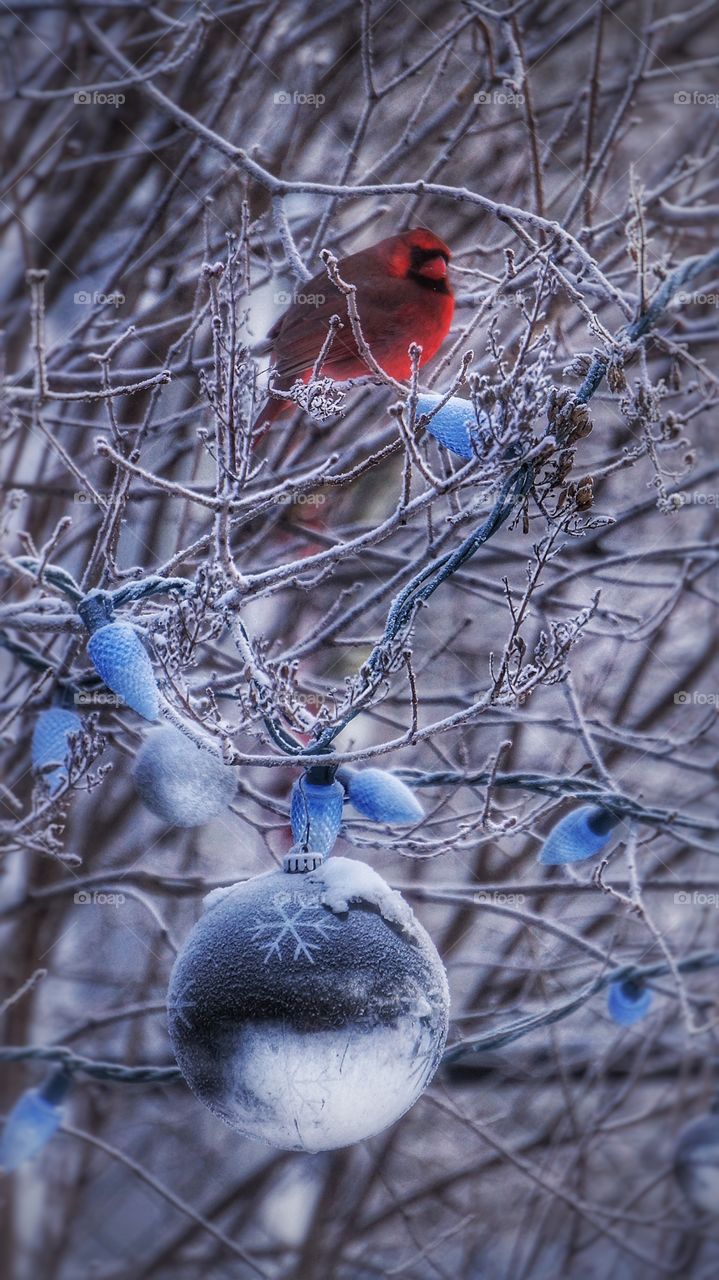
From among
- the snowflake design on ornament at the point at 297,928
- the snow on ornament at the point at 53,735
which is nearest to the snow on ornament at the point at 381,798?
the snowflake design on ornament at the point at 297,928

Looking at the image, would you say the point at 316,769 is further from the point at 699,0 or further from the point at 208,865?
the point at 699,0

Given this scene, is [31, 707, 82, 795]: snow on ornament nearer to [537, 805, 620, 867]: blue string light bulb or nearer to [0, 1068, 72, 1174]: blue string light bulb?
[0, 1068, 72, 1174]: blue string light bulb

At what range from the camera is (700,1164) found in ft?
7.86

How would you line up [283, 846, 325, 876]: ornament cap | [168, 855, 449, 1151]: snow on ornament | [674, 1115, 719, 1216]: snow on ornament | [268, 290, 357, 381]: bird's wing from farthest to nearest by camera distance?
1. [674, 1115, 719, 1216]: snow on ornament
2. [268, 290, 357, 381]: bird's wing
3. [283, 846, 325, 876]: ornament cap
4. [168, 855, 449, 1151]: snow on ornament

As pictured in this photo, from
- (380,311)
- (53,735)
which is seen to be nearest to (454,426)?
(380,311)

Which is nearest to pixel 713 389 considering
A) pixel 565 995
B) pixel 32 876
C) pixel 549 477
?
pixel 549 477

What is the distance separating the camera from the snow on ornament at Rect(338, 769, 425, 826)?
176 cm

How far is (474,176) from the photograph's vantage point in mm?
3264

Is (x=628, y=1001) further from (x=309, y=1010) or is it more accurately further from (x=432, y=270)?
(x=432, y=270)

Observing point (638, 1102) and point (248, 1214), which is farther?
point (638, 1102)

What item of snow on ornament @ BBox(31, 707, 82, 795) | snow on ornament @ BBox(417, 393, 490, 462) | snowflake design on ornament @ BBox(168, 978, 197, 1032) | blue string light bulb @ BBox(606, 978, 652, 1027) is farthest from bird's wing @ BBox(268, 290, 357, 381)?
blue string light bulb @ BBox(606, 978, 652, 1027)

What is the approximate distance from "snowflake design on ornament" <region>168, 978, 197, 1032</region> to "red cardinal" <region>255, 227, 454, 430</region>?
3.48 ft

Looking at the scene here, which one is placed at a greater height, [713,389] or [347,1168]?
[713,389]

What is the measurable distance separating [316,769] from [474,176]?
2235 mm
